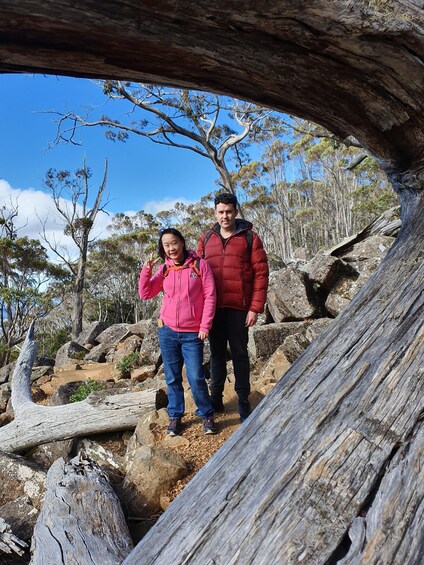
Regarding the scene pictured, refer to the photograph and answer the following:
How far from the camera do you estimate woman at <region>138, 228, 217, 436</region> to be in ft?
10.8

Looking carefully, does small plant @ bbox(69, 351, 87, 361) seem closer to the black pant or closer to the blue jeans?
the blue jeans

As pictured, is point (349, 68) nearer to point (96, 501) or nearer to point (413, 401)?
point (413, 401)

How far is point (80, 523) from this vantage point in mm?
2455

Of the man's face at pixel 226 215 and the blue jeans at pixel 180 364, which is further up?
the man's face at pixel 226 215

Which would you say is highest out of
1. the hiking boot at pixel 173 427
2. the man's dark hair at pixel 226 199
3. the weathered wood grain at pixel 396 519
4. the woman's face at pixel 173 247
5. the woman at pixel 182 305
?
the man's dark hair at pixel 226 199

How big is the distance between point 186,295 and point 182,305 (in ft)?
0.31

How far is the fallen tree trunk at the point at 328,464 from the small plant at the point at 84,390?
19.3 ft

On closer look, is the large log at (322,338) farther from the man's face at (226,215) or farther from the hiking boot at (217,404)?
the hiking boot at (217,404)

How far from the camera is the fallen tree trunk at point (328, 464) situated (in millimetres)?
862

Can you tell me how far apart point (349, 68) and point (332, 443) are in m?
0.98

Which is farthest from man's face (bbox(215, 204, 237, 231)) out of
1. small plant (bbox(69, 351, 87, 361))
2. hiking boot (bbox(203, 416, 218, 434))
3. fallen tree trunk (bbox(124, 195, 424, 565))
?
small plant (bbox(69, 351, 87, 361))

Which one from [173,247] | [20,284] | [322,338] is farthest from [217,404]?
[20,284]

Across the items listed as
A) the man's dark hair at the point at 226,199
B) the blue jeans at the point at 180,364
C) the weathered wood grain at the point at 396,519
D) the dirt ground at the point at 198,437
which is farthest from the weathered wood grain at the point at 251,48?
the dirt ground at the point at 198,437

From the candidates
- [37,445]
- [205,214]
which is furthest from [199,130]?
[205,214]
